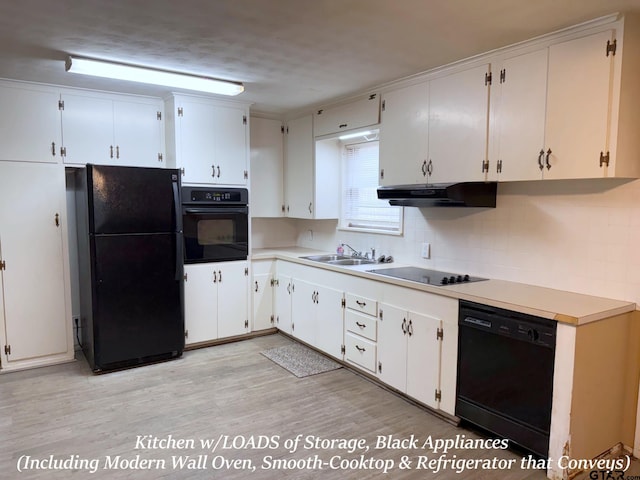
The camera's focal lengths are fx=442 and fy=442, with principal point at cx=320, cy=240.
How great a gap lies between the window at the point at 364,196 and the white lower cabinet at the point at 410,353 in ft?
3.51

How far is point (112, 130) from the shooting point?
4.05 metres

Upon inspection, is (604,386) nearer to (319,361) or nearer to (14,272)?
(319,361)

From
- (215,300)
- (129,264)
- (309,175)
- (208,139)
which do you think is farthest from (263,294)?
(208,139)

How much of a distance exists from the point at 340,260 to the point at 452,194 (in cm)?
162

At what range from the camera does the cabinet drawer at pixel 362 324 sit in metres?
3.43

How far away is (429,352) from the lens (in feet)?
9.72

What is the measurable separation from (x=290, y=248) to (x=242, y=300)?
1002 millimetres

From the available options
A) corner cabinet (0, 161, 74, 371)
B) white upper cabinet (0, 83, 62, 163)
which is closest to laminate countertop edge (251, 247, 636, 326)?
corner cabinet (0, 161, 74, 371)

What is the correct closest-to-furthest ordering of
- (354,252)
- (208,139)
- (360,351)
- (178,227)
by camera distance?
(360,351) < (178,227) < (208,139) < (354,252)

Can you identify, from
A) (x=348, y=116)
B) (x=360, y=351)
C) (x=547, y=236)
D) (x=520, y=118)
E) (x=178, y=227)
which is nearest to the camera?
(x=520, y=118)

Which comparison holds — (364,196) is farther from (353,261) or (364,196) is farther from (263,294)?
(263,294)

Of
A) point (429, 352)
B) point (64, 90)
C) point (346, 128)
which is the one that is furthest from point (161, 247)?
point (429, 352)

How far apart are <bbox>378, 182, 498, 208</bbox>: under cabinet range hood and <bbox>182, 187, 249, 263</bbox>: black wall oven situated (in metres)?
1.81

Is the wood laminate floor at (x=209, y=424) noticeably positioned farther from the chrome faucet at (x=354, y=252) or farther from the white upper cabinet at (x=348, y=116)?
the white upper cabinet at (x=348, y=116)
